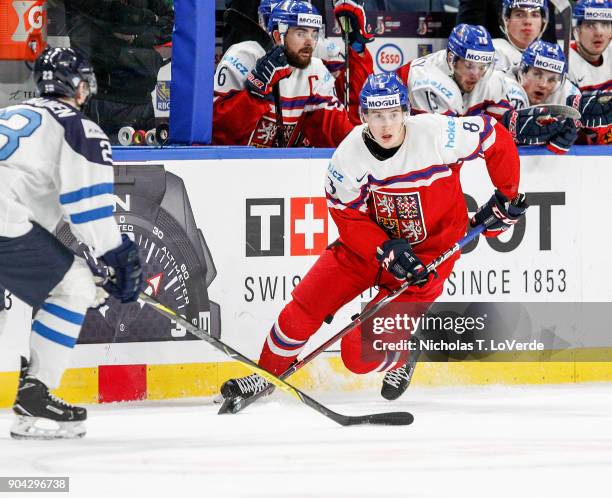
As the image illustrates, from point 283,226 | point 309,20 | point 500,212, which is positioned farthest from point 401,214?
point 309,20

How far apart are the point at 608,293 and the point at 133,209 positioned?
6.29 feet

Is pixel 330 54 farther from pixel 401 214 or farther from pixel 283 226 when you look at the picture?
pixel 401 214

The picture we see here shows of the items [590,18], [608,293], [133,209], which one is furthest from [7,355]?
[590,18]

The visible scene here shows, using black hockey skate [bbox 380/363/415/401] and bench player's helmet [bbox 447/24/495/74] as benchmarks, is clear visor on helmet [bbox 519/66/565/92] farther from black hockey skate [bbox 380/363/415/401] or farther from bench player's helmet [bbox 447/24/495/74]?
black hockey skate [bbox 380/363/415/401]

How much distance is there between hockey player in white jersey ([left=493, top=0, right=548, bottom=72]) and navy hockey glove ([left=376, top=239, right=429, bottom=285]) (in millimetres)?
1416

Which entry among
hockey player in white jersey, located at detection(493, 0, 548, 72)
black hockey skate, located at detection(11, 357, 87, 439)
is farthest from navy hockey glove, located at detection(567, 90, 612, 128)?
black hockey skate, located at detection(11, 357, 87, 439)

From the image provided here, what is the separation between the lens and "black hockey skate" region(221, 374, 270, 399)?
4746mm

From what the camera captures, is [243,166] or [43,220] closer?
[43,220]

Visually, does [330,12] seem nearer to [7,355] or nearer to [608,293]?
[608,293]

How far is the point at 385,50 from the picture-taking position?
6.21 meters

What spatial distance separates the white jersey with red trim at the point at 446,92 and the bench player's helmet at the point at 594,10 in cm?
61

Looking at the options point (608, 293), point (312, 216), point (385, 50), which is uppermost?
point (385, 50)

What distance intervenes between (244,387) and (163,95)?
1.20 m

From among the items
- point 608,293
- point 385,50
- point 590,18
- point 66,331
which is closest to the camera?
point 66,331
